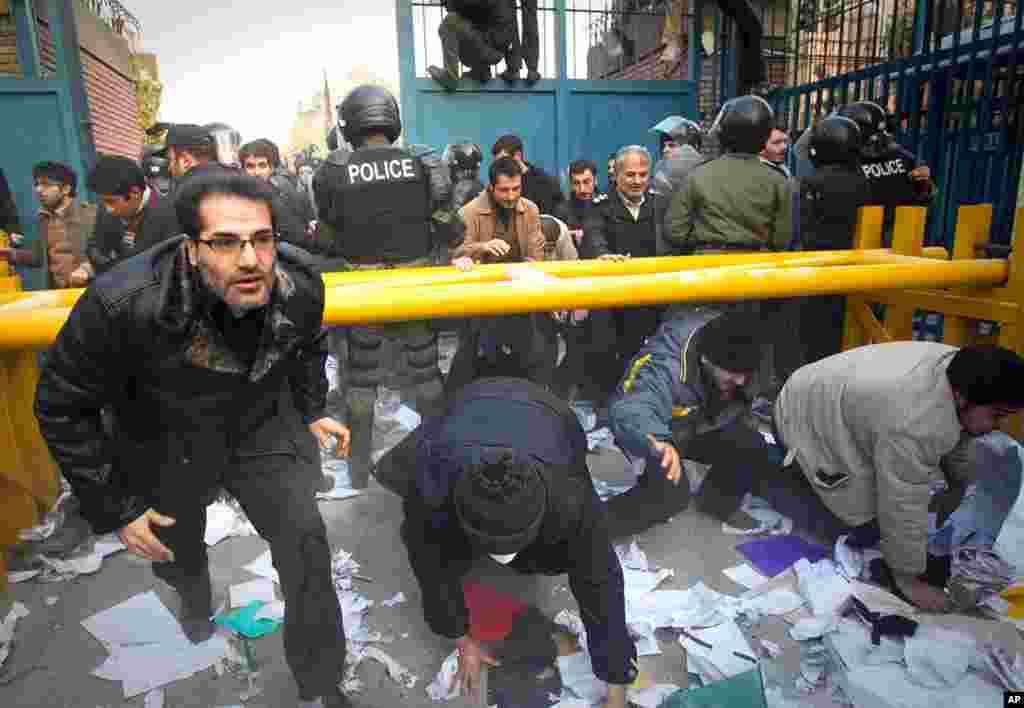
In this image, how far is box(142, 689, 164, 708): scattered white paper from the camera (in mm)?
2096

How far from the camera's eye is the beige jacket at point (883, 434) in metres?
2.25

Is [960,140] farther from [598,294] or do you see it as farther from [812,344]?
[598,294]

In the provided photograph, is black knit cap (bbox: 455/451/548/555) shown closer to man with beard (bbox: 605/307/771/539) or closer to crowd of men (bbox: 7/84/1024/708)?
crowd of men (bbox: 7/84/1024/708)

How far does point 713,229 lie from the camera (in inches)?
141

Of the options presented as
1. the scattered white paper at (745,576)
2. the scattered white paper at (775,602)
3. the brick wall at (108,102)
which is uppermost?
the brick wall at (108,102)

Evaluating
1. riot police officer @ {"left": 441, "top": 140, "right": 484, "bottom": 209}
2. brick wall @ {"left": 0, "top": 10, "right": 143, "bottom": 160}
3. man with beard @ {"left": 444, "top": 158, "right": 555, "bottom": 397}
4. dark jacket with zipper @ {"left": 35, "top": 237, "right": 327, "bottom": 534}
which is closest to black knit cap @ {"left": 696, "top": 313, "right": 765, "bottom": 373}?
man with beard @ {"left": 444, "top": 158, "right": 555, "bottom": 397}

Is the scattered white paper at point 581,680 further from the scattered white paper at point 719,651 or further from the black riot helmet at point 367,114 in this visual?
the black riot helmet at point 367,114

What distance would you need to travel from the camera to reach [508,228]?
4.15 metres

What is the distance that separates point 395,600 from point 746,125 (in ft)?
9.26

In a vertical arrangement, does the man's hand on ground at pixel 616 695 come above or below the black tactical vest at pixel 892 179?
below

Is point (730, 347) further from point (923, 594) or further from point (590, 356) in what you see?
point (590, 356)

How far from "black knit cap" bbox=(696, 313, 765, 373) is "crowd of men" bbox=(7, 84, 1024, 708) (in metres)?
0.01

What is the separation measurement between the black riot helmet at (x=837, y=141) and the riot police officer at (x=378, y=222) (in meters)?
2.29

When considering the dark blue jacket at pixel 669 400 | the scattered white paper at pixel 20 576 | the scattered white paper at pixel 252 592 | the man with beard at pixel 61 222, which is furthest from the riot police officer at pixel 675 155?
the man with beard at pixel 61 222
